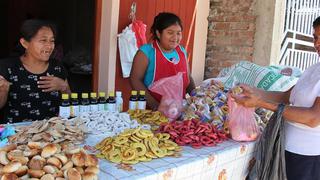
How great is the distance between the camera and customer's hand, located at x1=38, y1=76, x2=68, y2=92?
2250mm

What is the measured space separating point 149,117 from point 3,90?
3.03 feet

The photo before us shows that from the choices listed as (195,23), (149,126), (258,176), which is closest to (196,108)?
(149,126)

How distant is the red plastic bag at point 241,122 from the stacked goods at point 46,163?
1034 mm

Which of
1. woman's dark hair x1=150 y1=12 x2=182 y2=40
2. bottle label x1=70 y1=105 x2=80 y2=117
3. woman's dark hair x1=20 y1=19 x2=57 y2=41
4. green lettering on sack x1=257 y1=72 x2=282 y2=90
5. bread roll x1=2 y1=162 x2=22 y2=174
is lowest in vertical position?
bread roll x1=2 y1=162 x2=22 y2=174

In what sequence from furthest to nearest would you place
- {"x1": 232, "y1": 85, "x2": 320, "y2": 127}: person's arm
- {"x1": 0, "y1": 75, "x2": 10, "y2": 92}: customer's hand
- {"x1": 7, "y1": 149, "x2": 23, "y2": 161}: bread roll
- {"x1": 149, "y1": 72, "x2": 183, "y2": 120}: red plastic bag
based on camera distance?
{"x1": 149, "y1": 72, "x2": 183, "y2": 120}: red plastic bag → {"x1": 0, "y1": 75, "x2": 10, "y2": 92}: customer's hand → {"x1": 232, "y1": 85, "x2": 320, "y2": 127}: person's arm → {"x1": 7, "y1": 149, "x2": 23, "y2": 161}: bread roll

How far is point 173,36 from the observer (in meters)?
2.74

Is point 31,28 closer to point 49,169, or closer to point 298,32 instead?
point 49,169

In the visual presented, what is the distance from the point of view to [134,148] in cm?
162

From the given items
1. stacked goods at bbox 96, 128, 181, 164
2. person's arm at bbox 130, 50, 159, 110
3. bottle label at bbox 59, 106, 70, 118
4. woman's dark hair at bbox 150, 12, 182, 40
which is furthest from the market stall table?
woman's dark hair at bbox 150, 12, 182, 40

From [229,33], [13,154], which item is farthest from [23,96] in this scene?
[229,33]

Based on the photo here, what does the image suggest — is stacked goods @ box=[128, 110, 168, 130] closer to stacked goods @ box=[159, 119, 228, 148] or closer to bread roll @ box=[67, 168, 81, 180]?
stacked goods @ box=[159, 119, 228, 148]

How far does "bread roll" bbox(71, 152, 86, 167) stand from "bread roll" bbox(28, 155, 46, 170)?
0.11m

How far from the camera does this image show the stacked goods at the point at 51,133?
5.35 ft

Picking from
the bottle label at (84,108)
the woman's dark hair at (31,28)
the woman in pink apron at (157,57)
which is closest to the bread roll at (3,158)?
the bottle label at (84,108)
